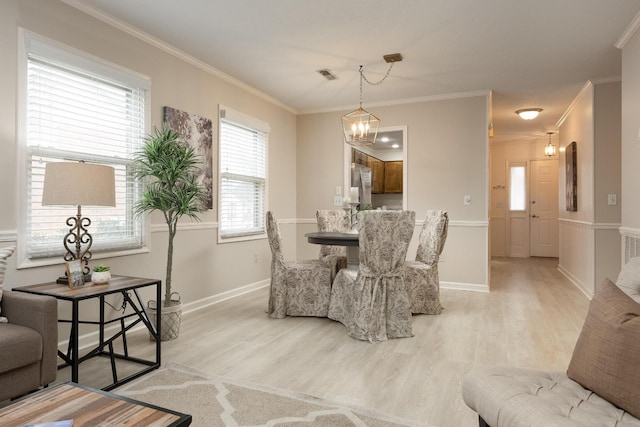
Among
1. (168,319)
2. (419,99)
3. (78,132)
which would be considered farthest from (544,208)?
(78,132)

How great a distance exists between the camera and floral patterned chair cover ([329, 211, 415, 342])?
3.20 meters

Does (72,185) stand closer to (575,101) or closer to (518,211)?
(575,101)

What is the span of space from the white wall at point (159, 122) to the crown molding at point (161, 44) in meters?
0.02

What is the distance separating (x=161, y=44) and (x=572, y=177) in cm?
553

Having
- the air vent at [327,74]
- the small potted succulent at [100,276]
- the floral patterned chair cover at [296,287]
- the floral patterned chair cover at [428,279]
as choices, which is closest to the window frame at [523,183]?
the floral patterned chair cover at [428,279]

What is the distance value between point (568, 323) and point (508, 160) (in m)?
5.98

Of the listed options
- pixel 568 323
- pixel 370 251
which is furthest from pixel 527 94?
pixel 370 251

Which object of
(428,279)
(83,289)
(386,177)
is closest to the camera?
(83,289)

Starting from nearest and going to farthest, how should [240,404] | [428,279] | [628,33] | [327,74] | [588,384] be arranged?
[588,384] < [240,404] < [628,33] < [428,279] < [327,74]

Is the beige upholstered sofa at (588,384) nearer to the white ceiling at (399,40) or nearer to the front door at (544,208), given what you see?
the white ceiling at (399,40)

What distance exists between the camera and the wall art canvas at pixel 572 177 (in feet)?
18.4

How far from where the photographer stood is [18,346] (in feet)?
6.18

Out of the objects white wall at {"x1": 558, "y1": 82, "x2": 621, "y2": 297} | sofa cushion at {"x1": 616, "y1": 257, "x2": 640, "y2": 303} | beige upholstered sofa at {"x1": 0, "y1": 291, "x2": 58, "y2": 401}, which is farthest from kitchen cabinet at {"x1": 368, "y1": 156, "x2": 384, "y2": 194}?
beige upholstered sofa at {"x1": 0, "y1": 291, "x2": 58, "y2": 401}

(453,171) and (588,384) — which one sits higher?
(453,171)
